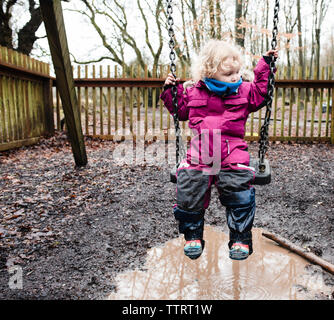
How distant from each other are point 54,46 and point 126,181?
6.57 feet

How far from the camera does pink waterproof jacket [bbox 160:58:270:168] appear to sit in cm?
223

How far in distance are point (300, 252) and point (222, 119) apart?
4.39 ft

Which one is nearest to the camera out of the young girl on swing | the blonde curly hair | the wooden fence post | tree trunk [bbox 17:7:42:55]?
the young girl on swing

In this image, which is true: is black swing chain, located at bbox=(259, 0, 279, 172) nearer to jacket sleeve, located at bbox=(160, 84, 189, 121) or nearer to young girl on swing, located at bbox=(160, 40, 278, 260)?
young girl on swing, located at bbox=(160, 40, 278, 260)

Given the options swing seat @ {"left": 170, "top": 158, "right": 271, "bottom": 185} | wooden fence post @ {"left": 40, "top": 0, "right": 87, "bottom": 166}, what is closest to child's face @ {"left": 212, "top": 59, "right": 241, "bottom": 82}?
swing seat @ {"left": 170, "top": 158, "right": 271, "bottom": 185}

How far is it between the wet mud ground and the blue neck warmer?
4.81 ft

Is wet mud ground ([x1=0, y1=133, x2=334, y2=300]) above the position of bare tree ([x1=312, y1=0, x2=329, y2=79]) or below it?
below

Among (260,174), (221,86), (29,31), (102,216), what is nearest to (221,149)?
(260,174)

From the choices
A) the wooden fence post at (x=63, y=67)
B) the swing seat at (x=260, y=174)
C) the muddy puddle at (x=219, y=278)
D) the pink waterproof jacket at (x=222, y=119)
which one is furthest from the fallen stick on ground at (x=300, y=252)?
the wooden fence post at (x=63, y=67)

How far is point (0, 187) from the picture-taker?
4.21m

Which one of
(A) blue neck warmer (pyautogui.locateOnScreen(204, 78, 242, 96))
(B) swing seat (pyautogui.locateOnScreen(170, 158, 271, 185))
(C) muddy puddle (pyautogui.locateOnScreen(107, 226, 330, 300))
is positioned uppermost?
(A) blue neck warmer (pyautogui.locateOnScreen(204, 78, 242, 96))

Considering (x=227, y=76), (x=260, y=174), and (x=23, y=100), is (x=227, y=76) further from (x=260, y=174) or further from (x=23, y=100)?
(x=23, y=100)

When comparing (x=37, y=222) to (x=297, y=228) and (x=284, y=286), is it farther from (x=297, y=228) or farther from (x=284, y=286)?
(x=297, y=228)

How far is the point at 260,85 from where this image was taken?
234 cm
